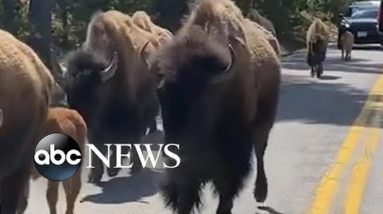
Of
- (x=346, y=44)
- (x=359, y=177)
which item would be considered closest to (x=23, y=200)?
(x=359, y=177)

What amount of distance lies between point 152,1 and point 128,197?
22.6 m

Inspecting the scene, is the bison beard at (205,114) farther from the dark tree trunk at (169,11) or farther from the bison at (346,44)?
the bison at (346,44)

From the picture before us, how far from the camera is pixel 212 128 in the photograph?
27.3 feet

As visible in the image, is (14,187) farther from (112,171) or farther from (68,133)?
(112,171)

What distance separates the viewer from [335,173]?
39.7 ft

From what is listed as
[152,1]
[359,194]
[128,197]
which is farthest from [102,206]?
[152,1]

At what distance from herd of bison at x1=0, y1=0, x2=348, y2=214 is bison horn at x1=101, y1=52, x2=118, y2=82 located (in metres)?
0.02

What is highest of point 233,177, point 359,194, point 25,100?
point 25,100

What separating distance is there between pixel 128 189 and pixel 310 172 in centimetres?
Answer: 229

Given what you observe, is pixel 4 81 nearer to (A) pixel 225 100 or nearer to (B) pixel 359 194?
(A) pixel 225 100

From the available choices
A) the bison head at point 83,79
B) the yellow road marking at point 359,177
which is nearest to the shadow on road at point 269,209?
the yellow road marking at point 359,177

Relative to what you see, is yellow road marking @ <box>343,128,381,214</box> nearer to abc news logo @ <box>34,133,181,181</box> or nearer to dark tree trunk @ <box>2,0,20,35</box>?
abc news logo @ <box>34,133,181,181</box>

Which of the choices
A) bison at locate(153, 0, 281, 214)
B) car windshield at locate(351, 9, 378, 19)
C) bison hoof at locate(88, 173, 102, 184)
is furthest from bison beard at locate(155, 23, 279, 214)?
car windshield at locate(351, 9, 378, 19)

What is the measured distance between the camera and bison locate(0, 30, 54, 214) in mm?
7414
